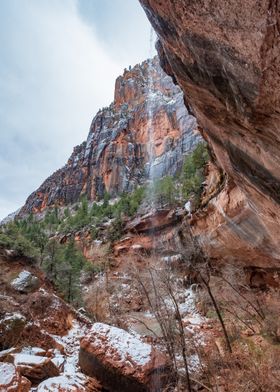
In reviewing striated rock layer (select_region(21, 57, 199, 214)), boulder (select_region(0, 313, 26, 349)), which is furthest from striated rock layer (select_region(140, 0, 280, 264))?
striated rock layer (select_region(21, 57, 199, 214))

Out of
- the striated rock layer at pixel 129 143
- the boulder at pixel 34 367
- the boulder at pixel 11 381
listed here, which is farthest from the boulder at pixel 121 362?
the striated rock layer at pixel 129 143

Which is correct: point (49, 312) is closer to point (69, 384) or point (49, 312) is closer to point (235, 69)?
point (69, 384)

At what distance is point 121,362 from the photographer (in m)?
11.9

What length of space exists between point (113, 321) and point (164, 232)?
2049cm

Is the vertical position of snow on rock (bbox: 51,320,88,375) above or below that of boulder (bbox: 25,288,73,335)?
below

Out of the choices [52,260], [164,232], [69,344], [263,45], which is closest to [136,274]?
[69,344]

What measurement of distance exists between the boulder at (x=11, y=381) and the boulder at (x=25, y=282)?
35.8ft

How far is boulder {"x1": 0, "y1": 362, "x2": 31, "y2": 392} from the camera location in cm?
836

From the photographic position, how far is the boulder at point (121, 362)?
1147 cm

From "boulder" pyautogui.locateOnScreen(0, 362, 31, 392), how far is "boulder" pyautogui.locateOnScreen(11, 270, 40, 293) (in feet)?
35.8

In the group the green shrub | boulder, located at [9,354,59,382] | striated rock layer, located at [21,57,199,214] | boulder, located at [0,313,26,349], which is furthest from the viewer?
striated rock layer, located at [21,57,199,214]

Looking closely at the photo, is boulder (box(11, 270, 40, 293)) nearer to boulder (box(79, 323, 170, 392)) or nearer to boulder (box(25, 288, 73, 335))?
boulder (box(25, 288, 73, 335))

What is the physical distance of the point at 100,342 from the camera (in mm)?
12820

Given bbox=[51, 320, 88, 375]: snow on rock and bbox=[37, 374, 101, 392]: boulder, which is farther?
bbox=[51, 320, 88, 375]: snow on rock
